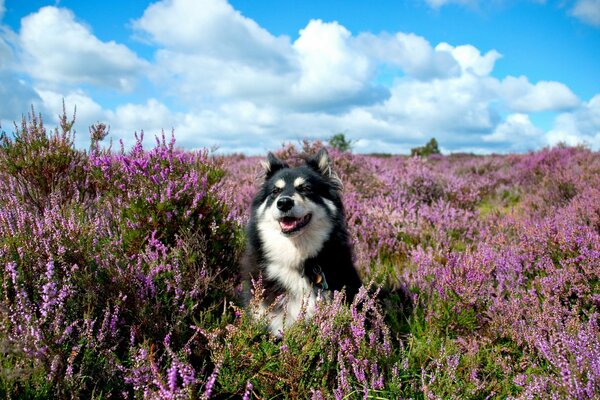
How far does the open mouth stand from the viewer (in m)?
3.32

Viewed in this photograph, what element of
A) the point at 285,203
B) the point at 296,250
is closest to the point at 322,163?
the point at 285,203

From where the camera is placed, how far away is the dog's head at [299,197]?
3.37 meters

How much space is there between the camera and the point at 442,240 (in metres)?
5.11

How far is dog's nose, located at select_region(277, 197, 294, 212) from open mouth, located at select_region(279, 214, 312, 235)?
0.39 ft

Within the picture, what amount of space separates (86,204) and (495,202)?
7764mm

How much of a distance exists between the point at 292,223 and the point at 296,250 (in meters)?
0.25

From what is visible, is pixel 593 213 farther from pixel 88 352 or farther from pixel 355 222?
pixel 88 352

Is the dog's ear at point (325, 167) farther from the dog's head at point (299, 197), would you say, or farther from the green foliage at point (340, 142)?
the green foliage at point (340, 142)

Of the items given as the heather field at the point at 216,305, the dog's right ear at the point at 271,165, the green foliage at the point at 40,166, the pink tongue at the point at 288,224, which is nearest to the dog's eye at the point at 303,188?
the pink tongue at the point at 288,224

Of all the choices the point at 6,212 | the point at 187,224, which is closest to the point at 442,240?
the point at 187,224

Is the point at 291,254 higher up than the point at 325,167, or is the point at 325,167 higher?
the point at 325,167

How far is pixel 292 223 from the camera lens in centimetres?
339

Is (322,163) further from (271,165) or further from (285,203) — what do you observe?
(285,203)

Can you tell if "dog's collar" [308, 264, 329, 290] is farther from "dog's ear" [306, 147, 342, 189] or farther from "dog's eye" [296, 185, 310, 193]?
"dog's ear" [306, 147, 342, 189]
